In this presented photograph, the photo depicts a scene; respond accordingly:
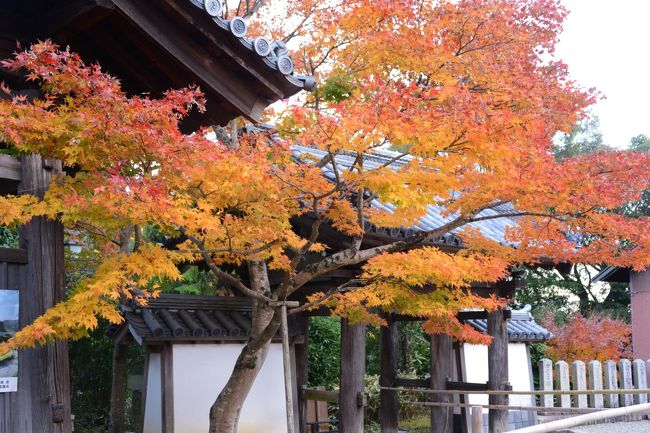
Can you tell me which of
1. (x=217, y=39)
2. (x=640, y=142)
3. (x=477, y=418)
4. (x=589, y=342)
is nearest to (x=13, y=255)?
(x=217, y=39)

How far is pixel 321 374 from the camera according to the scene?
16688mm

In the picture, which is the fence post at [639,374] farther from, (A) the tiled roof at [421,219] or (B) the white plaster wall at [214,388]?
(B) the white plaster wall at [214,388]

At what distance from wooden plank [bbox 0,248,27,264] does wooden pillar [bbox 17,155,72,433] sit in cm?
3

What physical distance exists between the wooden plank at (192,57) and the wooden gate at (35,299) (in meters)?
1.17

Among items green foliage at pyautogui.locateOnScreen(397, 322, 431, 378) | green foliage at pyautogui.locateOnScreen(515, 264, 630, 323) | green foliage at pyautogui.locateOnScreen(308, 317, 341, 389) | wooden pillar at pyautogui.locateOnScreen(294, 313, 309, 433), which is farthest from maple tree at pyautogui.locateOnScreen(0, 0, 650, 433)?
green foliage at pyautogui.locateOnScreen(515, 264, 630, 323)

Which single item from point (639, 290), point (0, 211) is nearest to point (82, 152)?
Result: point (0, 211)

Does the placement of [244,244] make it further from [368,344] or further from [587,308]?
[587,308]

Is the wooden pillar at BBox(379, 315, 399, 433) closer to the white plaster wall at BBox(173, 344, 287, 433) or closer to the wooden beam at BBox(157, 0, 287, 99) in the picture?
the white plaster wall at BBox(173, 344, 287, 433)

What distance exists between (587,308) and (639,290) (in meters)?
8.69

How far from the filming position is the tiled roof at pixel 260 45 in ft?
15.0

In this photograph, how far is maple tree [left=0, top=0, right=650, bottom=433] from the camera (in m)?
4.19

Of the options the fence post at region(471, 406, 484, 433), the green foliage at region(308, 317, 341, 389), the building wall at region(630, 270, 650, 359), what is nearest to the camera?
the fence post at region(471, 406, 484, 433)

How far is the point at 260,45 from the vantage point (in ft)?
15.7

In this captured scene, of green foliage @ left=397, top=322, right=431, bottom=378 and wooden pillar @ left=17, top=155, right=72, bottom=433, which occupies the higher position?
wooden pillar @ left=17, top=155, right=72, bottom=433
